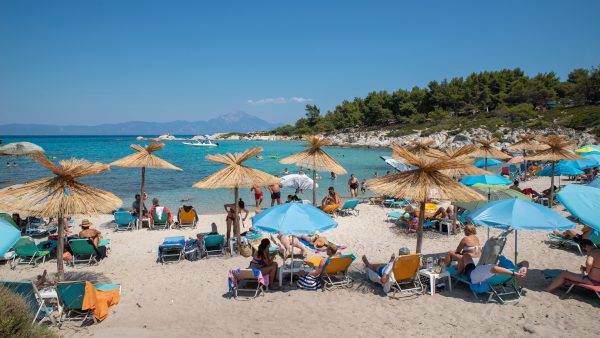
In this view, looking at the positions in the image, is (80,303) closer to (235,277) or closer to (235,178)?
(235,277)

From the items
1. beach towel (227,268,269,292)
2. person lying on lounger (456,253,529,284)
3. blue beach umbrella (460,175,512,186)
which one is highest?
blue beach umbrella (460,175,512,186)

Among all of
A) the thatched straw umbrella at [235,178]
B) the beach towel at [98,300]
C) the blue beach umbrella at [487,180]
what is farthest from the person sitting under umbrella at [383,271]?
the blue beach umbrella at [487,180]

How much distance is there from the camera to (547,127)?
1726 inches

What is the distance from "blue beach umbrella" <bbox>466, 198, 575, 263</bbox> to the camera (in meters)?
5.79

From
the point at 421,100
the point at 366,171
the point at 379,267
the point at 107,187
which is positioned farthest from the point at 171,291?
the point at 421,100

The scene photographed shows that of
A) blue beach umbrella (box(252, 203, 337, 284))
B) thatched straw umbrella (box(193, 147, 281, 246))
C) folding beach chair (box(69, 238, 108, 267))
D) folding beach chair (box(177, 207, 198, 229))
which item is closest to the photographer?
blue beach umbrella (box(252, 203, 337, 284))

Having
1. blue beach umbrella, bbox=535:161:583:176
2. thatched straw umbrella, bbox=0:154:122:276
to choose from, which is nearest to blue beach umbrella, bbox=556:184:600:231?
thatched straw umbrella, bbox=0:154:122:276

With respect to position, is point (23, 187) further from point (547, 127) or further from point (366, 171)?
point (547, 127)

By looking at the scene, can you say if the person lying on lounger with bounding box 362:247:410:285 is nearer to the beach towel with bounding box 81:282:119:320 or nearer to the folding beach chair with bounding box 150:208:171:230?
the beach towel with bounding box 81:282:119:320

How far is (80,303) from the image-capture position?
5.32m

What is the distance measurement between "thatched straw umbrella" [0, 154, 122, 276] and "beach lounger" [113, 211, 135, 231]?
4.74 meters

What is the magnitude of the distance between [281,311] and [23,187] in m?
4.99

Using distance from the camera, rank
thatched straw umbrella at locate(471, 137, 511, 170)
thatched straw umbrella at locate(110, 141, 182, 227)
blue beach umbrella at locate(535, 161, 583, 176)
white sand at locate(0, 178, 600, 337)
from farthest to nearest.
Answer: thatched straw umbrella at locate(471, 137, 511, 170) < blue beach umbrella at locate(535, 161, 583, 176) < thatched straw umbrella at locate(110, 141, 182, 227) < white sand at locate(0, 178, 600, 337)

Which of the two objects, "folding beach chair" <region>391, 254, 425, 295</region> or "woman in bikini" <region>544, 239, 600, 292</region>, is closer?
"woman in bikini" <region>544, 239, 600, 292</region>
